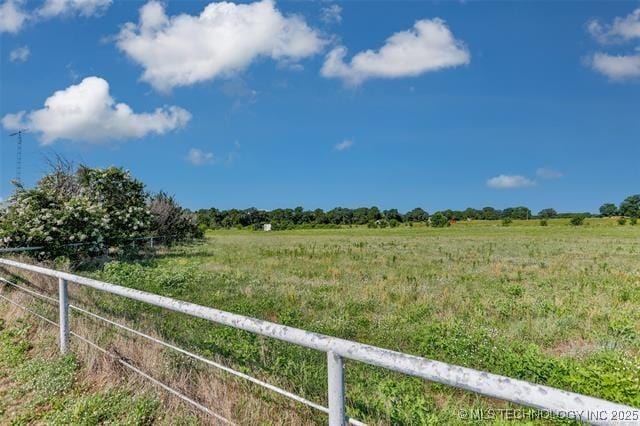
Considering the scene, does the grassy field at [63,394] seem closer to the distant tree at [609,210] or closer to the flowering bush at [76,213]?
the flowering bush at [76,213]

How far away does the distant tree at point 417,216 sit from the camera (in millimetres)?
95125

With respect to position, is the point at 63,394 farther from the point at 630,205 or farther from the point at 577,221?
the point at 630,205

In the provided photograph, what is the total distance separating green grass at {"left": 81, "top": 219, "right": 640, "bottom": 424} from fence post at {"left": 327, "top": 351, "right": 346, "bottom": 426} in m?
1.30

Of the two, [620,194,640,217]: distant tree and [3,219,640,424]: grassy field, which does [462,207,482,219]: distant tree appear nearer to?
[620,194,640,217]: distant tree

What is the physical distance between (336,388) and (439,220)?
84151 mm

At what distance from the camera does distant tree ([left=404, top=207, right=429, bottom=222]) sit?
95.1 m

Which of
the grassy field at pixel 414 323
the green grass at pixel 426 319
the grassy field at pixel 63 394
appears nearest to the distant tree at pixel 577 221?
the green grass at pixel 426 319

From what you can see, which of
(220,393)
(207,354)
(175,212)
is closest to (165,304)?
(220,393)

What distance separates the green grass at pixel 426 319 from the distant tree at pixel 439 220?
63593 mm

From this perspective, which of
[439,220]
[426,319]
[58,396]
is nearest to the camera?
[58,396]

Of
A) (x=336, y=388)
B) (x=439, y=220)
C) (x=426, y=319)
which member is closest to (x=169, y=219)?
(x=426, y=319)

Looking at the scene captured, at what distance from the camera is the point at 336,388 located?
2.37 meters

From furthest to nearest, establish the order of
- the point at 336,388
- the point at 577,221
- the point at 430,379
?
the point at 577,221
the point at 336,388
the point at 430,379

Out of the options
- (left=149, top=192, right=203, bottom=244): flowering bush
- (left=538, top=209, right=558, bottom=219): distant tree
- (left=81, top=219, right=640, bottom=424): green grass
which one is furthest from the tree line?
(left=81, top=219, right=640, bottom=424): green grass
